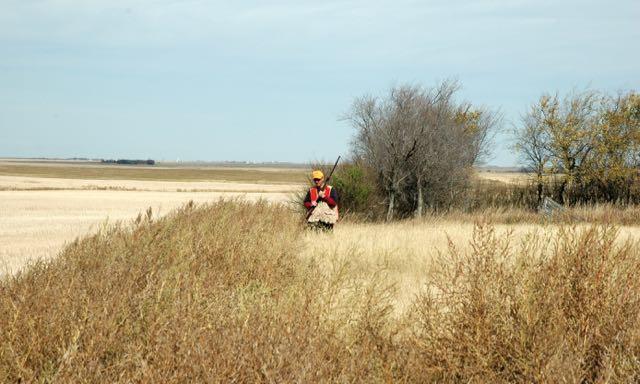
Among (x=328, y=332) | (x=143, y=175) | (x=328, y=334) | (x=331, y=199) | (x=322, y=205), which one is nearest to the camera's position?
(x=328, y=334)

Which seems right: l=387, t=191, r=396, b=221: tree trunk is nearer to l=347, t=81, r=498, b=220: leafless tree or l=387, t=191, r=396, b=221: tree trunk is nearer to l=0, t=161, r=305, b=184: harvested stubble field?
l=347, t=81, r=498, b=220: leafless tree

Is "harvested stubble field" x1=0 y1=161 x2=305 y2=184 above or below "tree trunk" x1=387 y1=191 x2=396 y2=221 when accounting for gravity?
below

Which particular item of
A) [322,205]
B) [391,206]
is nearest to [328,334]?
[322,205]

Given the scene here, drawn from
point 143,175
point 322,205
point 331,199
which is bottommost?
point 143,175

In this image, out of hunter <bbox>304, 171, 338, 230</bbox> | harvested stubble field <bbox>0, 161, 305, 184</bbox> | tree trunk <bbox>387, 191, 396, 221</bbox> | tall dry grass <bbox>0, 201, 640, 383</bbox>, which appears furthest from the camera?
harvested stubble field <bbox>0, 161, 305, 184</bbox>

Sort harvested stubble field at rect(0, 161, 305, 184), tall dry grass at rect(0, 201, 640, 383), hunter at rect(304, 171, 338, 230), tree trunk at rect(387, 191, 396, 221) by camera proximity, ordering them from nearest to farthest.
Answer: tall dry grass at rect(0, 201, 640, 383)
hunter at rect(304, 171, 338, 230)
tree trunk at rect(387, 191, 396, 221)
harvested stubble field at rect(0, 161, 305, 184)

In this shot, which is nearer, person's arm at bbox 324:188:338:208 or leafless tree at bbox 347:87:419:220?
person's arm at bbox 324:188:338:208

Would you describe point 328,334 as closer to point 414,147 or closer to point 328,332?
point 328,332

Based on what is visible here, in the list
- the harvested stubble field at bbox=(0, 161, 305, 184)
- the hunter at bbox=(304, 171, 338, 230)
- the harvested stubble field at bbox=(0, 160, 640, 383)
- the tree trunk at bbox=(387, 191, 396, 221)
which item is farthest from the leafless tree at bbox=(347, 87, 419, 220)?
the harvested stubble field at bbox=(0, 161, 305, 184)

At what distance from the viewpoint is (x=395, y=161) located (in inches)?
943

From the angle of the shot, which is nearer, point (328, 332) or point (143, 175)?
point (328, 332)

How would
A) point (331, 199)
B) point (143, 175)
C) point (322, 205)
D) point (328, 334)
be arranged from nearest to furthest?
point (328, 334) → point (331, 199) → point (322, 205) → point (143, 175)

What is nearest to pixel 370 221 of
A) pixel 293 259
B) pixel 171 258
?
pixel 293 259

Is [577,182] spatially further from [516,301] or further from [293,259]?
[516,301]
